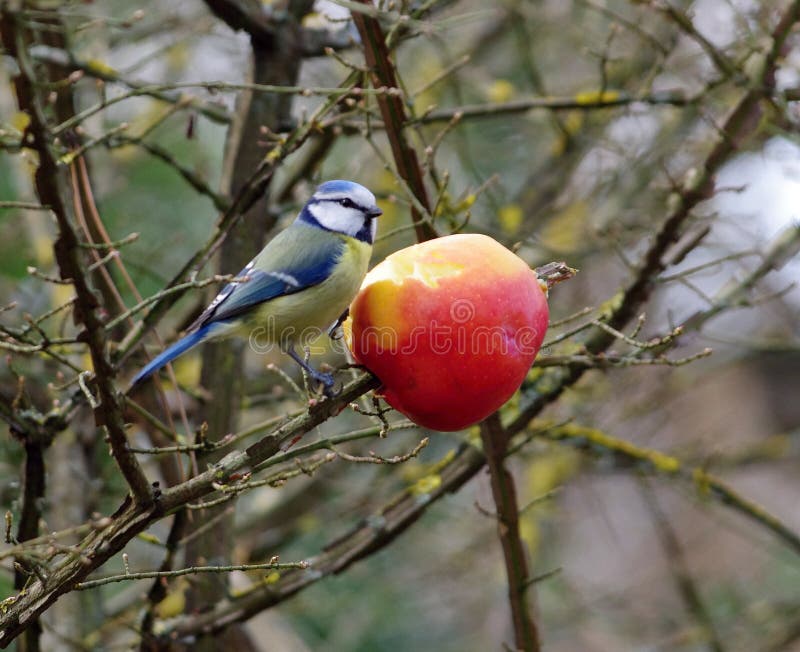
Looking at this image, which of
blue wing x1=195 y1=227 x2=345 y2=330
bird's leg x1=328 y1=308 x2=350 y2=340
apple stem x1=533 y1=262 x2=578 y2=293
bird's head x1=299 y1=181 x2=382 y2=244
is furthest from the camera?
bird's head x1=299 y1=181 x2=382 y2=244

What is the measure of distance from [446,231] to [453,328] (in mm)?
1017

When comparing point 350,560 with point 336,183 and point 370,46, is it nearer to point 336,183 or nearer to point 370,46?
point 336,183

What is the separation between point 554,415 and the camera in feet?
10.7

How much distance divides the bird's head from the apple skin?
0.63 meters

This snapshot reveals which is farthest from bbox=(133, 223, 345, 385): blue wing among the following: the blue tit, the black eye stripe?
the black eye stripe

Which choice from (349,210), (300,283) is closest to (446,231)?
(349,210)

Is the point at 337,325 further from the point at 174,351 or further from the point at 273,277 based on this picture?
the point at 174,351

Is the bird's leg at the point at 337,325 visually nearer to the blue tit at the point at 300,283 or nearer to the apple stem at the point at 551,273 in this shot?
the blue tit at the point at 300,283

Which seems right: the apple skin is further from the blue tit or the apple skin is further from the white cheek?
the white cheek

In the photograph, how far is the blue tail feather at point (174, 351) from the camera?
1679 mm

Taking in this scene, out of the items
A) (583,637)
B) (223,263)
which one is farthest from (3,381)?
(583,637)

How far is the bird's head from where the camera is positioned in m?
2.07

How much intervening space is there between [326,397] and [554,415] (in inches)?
77.0

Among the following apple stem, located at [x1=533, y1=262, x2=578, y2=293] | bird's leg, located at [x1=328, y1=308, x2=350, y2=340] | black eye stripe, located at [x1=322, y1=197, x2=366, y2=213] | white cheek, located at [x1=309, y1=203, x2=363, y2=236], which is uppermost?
black eye stripe, located at [x1=322, y1=197, x2=366, y2=213]
